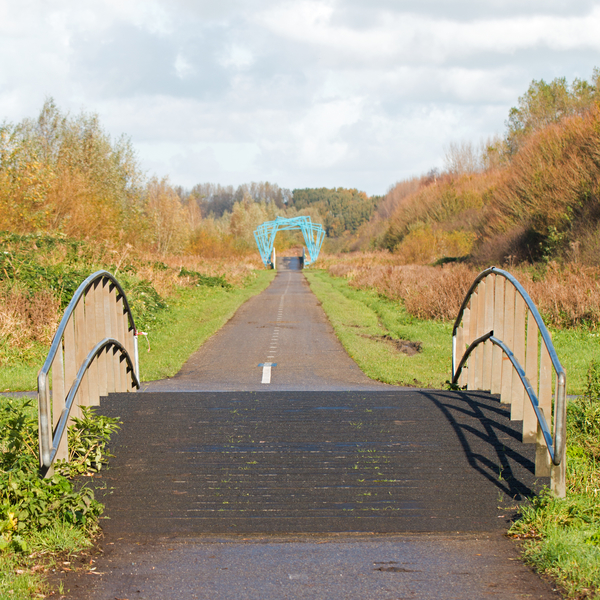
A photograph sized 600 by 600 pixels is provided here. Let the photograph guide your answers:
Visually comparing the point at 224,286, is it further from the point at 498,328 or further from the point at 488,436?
the point at 488,436

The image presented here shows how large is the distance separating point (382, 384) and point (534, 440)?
16.5ft

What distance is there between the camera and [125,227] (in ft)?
118

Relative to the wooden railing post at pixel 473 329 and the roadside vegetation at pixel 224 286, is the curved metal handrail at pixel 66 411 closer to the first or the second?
the roadside vegetation at pixel 224 286

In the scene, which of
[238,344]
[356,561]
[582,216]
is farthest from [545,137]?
[356,561]

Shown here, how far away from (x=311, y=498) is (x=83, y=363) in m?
2.54

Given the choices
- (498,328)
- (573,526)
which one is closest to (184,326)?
(498,328)

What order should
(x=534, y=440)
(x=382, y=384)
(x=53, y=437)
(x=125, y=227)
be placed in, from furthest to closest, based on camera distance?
(x=125, y=227), (x=382, y=384), (x=534, y=440), (x=53, y=437)

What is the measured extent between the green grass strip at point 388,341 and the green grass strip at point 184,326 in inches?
145

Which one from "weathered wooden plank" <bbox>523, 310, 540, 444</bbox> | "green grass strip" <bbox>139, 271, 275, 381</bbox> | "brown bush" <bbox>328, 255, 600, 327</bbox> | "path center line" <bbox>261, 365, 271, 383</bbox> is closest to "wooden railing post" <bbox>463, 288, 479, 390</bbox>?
"weathered wooden plank" <bbox>523, 310, 540, 444</bbox>

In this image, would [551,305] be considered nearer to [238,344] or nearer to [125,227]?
[238,344]

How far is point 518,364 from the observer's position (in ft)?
19.2

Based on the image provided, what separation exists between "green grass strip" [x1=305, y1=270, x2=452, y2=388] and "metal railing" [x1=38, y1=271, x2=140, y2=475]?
5021 millimetres

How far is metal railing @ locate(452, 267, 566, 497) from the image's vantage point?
16.4 ft

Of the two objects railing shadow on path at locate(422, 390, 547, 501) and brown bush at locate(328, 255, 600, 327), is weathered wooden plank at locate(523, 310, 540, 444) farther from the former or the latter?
brown bush at locate(328, 255, 600, 327)
